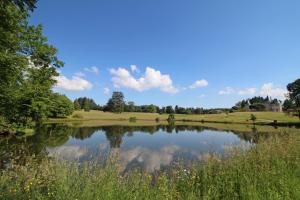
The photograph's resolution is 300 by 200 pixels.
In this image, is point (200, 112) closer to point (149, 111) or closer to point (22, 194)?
point (149, 111)

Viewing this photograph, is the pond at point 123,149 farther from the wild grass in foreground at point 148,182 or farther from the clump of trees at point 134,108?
the clump of trees at point 134,108

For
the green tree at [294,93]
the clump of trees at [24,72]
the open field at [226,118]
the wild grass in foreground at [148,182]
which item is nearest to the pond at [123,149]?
the wild grass in foreground at [148,182]

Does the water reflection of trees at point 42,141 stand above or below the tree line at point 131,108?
below

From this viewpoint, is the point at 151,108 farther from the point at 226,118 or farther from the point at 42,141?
the point at 42,141

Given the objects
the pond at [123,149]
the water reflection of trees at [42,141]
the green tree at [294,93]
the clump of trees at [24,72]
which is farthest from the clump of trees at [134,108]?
the clump of trees at [24,72]

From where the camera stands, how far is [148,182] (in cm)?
571

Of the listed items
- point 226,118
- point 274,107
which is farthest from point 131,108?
point 274,107

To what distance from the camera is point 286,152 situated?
26.9 ft

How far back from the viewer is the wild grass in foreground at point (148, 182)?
486cm

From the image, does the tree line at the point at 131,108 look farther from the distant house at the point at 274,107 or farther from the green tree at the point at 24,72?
the green tree at the point at 24,72

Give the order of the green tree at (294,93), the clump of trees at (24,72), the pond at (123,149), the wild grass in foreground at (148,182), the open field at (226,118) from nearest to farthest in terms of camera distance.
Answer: the wild grass in foreground at (148,182), the pond at (123,149), the clump of trees at (24,72), the green tree at (294,93), the open field at (226,118)

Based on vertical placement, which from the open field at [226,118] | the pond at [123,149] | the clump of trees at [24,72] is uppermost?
the clump of trees at [24,72]

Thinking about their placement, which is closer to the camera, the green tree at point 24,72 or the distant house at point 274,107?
→ the green tree at point 24,72

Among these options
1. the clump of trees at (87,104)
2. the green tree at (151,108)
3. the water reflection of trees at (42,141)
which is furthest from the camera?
the clump of trees at (87,104)
